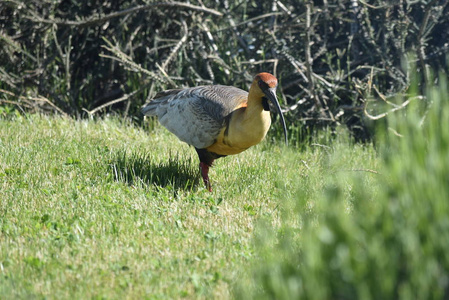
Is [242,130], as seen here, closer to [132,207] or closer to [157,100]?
[132,207]

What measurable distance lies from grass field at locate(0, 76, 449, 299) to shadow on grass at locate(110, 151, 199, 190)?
0.02 meters

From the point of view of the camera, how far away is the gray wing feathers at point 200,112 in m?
5.32

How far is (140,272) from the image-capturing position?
3484 millimetres

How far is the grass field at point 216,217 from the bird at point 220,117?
1.00 ft

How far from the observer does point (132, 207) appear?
4.55 metres

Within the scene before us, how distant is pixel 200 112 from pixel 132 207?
4.12ft

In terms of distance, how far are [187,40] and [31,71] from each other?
81.4 inches

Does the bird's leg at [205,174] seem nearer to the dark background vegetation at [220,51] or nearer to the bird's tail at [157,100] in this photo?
the bird's tail at [157,100]

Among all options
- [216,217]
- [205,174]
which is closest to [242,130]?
[205,174]

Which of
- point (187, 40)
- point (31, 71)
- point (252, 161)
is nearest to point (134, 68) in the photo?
point (187, 40)

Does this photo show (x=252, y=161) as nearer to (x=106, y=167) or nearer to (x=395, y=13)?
(x=106, y=167)

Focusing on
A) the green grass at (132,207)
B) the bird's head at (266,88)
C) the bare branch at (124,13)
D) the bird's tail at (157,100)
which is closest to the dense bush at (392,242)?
the green grass at (132,207)

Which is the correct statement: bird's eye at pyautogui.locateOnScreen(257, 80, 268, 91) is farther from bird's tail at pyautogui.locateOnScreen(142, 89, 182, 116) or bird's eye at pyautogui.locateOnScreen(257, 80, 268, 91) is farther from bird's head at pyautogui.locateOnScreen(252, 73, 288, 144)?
bird's tail at pyautogui.locateOnScreen(142, 89, 182, 116)

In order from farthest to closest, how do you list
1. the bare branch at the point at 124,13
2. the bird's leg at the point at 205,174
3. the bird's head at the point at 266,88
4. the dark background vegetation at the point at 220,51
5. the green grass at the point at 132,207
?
the bare branch at the point at 124,13
the dark background vegetation at the point at 220,51
the bird's leg at the point at 205,174
the bird's head at the point at 266,88
the green grass at the point at 132,207
